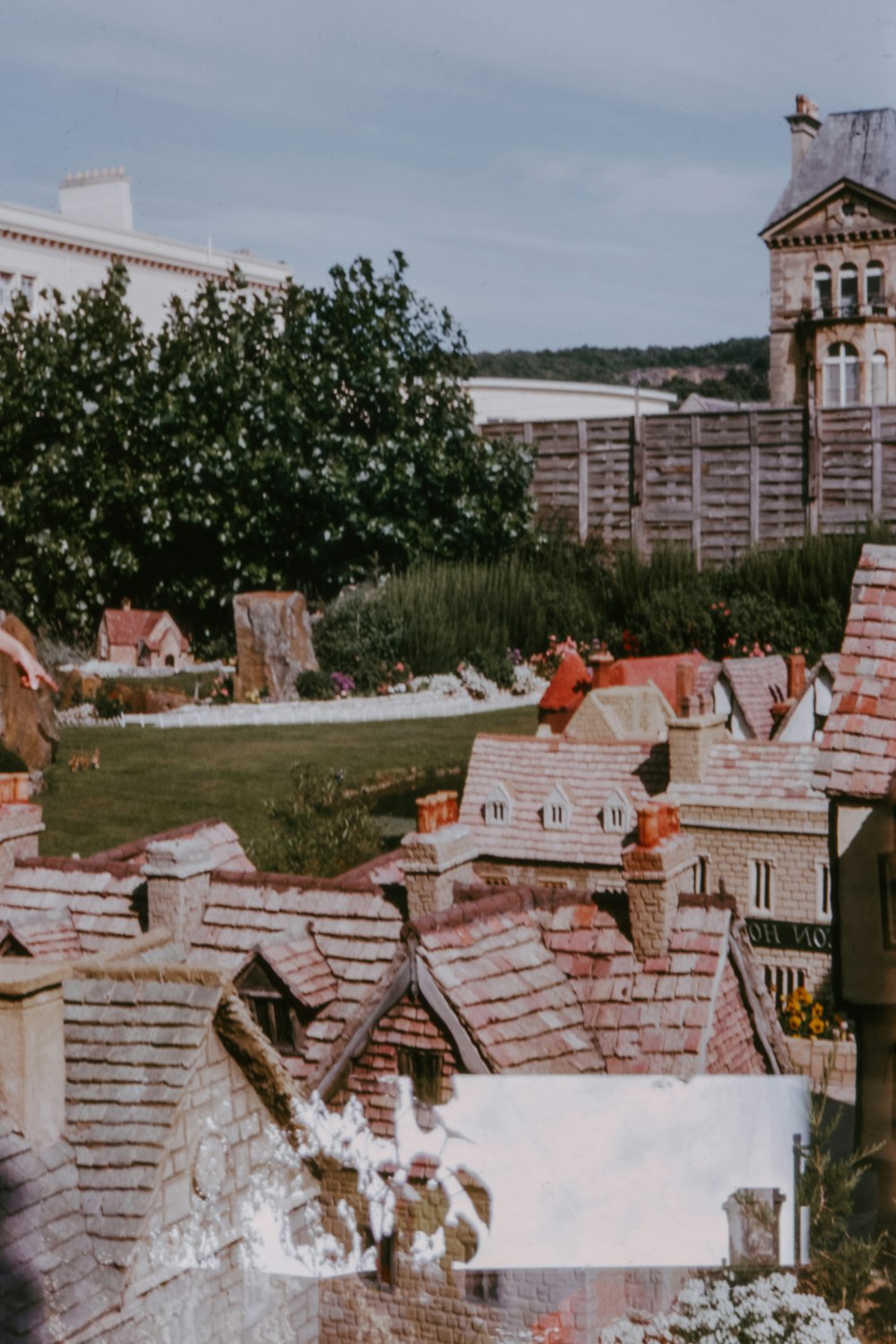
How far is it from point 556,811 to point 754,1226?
4.74m

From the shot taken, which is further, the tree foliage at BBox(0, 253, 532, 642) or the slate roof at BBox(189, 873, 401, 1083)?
the tree foliage at BBox(0, 253, 532, 642)

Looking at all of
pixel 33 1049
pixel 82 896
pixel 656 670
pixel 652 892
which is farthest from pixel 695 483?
pixel 33 1049

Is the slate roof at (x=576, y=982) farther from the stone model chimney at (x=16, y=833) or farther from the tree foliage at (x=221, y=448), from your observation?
the tree foliage at (x=221, y=448)

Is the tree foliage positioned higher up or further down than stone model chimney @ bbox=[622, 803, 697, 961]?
higher up

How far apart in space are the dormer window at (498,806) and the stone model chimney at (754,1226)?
15.1ft

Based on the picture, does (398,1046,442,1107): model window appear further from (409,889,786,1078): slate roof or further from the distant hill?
the distant hill

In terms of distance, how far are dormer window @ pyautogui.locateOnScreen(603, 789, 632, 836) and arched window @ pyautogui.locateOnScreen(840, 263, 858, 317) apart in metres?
3.61

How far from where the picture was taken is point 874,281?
34.4ft

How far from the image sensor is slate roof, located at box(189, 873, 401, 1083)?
26.7ft

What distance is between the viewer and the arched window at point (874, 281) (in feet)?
33.9

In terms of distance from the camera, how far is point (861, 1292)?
22.9 ft

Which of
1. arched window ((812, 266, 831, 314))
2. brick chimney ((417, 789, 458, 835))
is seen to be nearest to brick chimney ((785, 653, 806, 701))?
arched window ((812, 266, 831, 314))

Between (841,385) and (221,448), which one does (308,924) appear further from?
(841,385)

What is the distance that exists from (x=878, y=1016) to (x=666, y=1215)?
4.48 ft
